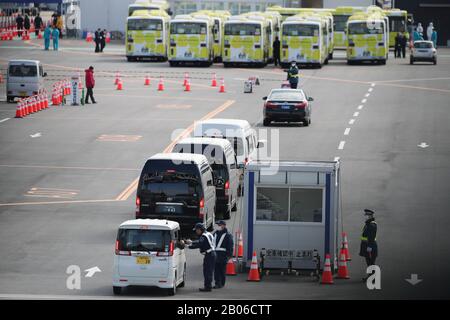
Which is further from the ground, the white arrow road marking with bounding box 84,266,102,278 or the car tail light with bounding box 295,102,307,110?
the car tail light with bounding box 295,102,307,110

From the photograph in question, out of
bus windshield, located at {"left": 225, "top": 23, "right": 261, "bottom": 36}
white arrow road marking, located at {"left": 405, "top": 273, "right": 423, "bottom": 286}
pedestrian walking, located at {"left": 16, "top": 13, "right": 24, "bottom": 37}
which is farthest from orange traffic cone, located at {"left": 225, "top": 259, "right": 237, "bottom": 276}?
pedestrian walking, located at {"left": 16, "top": 13, "right": 24, "bottom": 37}

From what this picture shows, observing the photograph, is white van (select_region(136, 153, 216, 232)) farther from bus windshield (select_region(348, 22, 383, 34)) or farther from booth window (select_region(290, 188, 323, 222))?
bus windshield (select_region(348, 22, 383, 34))

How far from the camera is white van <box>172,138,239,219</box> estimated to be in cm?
3778

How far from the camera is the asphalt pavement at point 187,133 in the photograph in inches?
1193

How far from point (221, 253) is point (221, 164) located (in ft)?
28.8

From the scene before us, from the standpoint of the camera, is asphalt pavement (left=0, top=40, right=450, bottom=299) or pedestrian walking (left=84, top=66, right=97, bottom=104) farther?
pedestrian walking (left=84, top=66, right=97, bottom=104)

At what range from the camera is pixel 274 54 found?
88.7m

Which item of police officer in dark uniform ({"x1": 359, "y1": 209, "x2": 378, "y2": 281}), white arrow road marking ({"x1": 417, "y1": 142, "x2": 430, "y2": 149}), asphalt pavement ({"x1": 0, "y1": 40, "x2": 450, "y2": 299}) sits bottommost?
white arrow road marking ({"x1": 417, "y1": 142, "x2": 430, "y2": 149})

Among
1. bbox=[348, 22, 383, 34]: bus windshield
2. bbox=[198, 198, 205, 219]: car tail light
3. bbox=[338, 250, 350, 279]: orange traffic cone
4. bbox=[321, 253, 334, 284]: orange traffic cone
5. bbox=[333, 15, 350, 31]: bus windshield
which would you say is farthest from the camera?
bbox=[333, 15, 350, 31]: bus windshield

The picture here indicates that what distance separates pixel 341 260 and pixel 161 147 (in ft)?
67.9

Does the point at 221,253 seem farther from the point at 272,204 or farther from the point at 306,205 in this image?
the point at 306,205

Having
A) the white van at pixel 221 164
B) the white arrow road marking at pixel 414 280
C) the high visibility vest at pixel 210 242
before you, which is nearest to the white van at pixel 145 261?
the high visibility vest at pixel 210 242

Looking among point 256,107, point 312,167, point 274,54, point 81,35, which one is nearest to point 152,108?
point 256,107

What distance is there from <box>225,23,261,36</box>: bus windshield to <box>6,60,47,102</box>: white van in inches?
910
